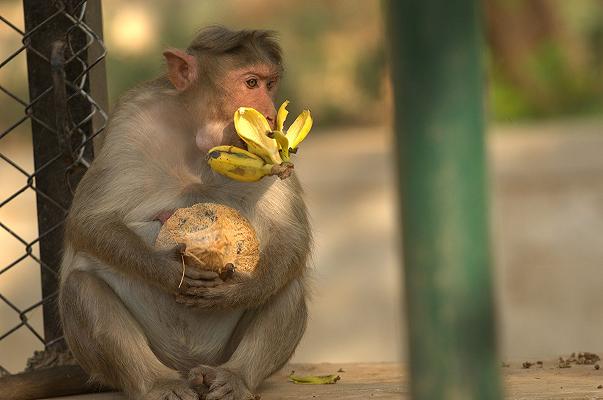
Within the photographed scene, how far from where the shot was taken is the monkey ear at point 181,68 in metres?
5.15

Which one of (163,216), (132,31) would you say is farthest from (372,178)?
(163,216)

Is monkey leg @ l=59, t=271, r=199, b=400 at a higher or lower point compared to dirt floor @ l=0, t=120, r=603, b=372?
lower

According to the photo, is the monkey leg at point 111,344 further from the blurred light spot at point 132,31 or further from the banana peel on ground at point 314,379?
the blurred light spot at point 132,31

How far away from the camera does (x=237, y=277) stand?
4.63m

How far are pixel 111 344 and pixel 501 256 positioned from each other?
8.29 m

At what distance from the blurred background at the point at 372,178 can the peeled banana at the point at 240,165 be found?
13.6 ft

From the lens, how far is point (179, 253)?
15.0 ft

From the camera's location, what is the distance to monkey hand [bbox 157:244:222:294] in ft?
15.0

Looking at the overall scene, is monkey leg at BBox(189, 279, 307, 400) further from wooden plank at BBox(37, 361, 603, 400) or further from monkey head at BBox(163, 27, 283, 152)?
monkey head at BBox(163, 27, 283, 152)

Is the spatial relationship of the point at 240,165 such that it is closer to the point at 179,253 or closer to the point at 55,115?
the point at 179,253

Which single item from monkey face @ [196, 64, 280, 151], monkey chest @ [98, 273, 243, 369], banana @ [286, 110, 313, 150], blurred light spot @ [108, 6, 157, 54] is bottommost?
monkey chest @ [98, 273, 243, 369]

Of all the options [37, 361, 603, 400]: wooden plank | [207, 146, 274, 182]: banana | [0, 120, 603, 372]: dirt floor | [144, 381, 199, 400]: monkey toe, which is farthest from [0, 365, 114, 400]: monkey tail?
[0, 120, 603, 372]: dirt floor

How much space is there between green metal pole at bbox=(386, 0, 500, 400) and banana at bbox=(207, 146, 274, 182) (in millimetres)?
2541

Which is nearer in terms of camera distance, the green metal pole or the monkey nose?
the green metal pole
